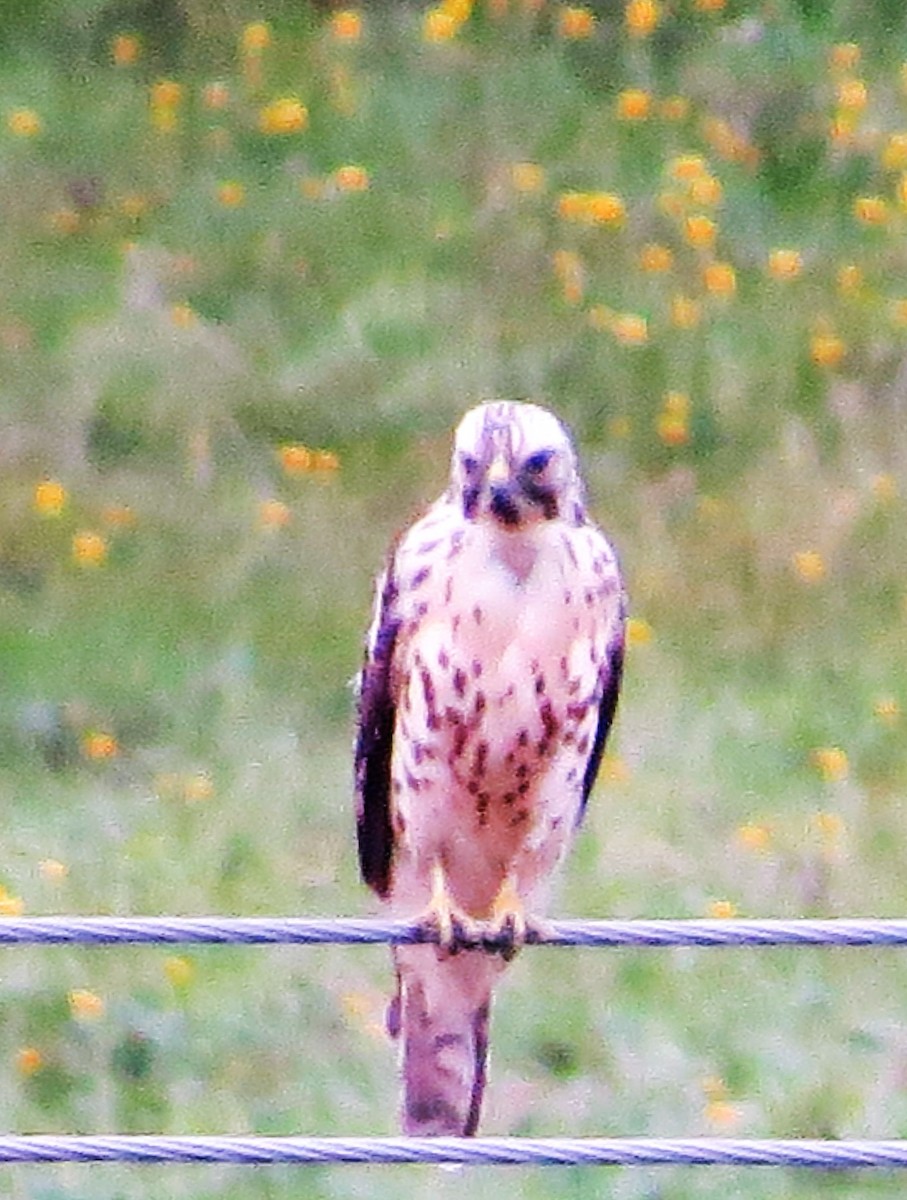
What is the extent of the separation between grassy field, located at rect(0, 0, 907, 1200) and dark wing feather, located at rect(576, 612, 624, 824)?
4.97 feet

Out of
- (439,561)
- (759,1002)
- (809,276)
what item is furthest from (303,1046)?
(809,276)

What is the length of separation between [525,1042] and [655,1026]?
27 cm

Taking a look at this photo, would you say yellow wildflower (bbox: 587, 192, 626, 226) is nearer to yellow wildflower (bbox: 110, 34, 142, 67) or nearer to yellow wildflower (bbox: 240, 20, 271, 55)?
yellow wildflower (bbox: 240, 20, 271, 55)

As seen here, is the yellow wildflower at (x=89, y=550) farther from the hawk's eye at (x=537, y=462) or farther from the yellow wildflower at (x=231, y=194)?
the hawk's eye at (x=537, y=462)

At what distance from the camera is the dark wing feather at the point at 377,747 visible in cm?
488

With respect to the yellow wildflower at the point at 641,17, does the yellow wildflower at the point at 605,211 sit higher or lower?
lower

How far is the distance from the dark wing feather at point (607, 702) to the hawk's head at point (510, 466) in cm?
28

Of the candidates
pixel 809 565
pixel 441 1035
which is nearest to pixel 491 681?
pixel 441 1035

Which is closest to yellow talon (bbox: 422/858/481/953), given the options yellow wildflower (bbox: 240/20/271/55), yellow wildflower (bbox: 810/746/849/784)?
yellow wildflower (bbox: 810/746/849/784)

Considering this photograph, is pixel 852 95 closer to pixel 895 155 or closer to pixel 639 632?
pixel 895 155

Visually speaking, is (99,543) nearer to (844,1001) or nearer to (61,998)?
(61,998)

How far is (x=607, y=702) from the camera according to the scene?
5070mm

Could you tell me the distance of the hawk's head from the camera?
4.63m

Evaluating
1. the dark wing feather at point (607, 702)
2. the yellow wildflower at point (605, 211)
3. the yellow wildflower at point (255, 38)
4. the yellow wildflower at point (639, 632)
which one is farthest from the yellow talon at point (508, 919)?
the yellow wildflower at point (255, 38)
